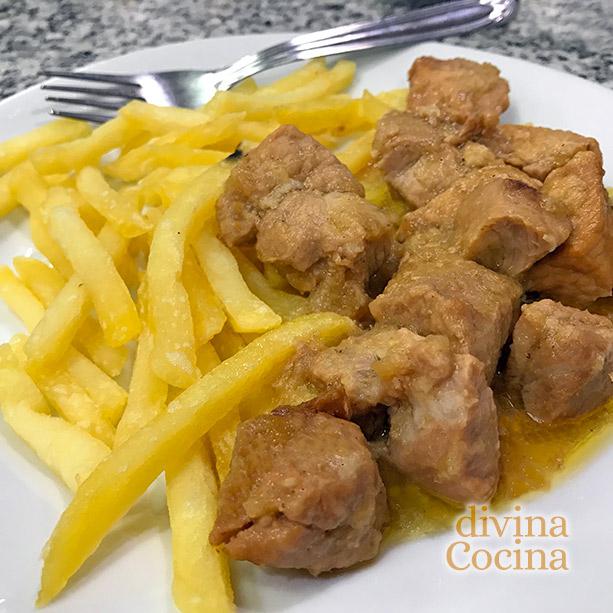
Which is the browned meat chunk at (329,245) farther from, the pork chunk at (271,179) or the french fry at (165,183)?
the french fry at (165,183)

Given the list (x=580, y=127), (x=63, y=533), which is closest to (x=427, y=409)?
(x=63, y=533)

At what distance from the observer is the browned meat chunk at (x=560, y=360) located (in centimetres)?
237

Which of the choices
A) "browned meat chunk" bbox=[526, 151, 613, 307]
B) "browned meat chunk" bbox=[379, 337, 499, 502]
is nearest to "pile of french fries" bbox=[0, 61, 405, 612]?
"browned meat chunk" bbox=[379, 337, 499, 502]

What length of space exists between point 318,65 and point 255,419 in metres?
2.27

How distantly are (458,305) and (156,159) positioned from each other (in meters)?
1.58


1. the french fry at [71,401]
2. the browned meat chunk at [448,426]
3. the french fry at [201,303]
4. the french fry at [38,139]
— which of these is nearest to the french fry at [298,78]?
the french fry at [38,139]

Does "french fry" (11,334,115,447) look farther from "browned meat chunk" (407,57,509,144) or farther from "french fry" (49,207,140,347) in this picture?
"browned meat chunk" (407,57,509,144)

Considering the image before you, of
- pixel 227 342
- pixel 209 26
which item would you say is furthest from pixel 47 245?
pixel 209 26

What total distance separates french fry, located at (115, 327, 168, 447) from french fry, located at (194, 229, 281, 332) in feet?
0.99

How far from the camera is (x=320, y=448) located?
2.04 meters

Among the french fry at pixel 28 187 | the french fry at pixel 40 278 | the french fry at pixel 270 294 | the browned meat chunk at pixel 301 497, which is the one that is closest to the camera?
the browned meat chunk at pixel 301 497

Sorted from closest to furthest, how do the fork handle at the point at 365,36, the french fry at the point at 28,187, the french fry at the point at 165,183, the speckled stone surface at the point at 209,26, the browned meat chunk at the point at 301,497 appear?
1. the browned meat chunk at the point at 301,497
2. the french fry at the point at 165,183
3. the french fry at the point at 28,187
4. the fork handle at the point at 365,36
5. the speckled stone surface at the point at 209,26

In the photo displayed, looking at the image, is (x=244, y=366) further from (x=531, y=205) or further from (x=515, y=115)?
(x=515, y=115)

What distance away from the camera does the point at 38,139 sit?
3420 millimetres
